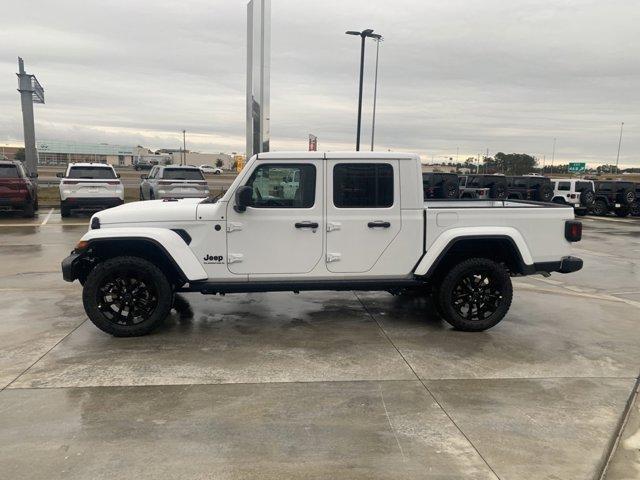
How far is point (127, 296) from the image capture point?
17.4 feet

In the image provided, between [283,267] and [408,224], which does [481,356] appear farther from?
[283,267]

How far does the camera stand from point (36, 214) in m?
17.1

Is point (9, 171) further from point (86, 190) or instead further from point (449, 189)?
point (449, 189)

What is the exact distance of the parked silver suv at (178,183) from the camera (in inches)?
617

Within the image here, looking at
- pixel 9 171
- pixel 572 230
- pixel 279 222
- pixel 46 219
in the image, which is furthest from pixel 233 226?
pixel 46 219

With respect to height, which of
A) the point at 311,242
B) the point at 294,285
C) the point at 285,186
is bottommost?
the point at 294,285

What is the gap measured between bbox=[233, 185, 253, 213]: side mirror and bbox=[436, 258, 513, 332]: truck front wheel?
2278 mm

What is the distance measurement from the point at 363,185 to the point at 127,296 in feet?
8.84

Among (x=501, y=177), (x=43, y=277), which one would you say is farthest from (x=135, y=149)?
(x=43, y=277)

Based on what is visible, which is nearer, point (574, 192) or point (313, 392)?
point (313, 392)

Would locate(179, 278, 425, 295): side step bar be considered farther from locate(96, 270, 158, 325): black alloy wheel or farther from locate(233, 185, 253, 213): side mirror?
locate(233, 185, 253, 213): side mirror

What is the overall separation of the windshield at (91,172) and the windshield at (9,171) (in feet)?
4.59

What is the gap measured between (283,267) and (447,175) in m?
18.9

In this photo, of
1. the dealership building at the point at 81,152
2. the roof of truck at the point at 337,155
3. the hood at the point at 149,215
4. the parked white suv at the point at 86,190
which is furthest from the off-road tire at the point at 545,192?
the dealership building at the point at 81,152
